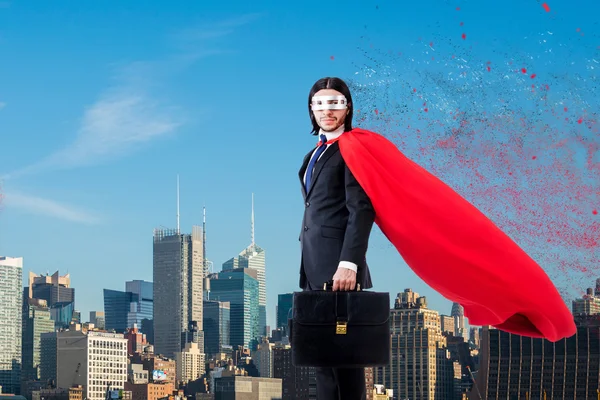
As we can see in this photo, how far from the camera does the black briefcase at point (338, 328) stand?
5820 millimetres

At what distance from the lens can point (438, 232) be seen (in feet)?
20.5

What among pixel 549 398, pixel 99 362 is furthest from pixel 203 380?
pixel 549 398

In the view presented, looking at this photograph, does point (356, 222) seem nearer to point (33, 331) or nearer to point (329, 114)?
point (329, 114)

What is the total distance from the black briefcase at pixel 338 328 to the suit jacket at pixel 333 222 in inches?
11.6

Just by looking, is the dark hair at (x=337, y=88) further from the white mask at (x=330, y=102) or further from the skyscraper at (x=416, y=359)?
the skyscraper at (x=416, y=359)

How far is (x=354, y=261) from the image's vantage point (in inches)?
238

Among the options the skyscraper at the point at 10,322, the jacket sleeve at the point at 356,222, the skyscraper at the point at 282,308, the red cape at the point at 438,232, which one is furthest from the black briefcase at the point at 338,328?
the skyscraper at the point at 282,308

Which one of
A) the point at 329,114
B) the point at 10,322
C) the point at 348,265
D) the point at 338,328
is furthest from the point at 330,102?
the point at 10,322

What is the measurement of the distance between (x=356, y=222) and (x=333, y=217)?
209 millimetres

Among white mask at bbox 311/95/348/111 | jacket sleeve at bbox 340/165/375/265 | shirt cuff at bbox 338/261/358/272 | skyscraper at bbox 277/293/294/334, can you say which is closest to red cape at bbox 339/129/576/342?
jacket sleeve at bbox 340/165/375/265

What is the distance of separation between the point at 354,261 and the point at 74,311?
19022 cm

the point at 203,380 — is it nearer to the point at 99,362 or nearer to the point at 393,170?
the point at 99,362

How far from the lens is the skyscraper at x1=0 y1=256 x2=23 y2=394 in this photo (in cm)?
15950

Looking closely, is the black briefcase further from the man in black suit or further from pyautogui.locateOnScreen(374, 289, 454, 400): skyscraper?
pyautogui.locateOnScreen(374, 289, 454, 400): skyscraper
